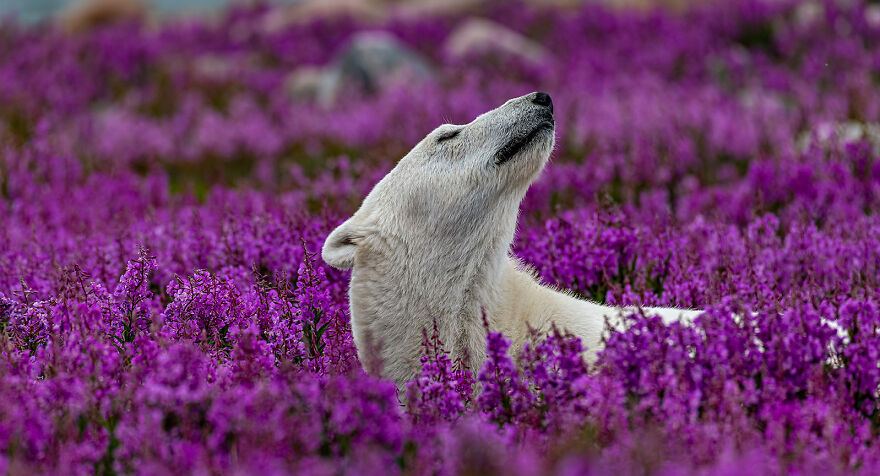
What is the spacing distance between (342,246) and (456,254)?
546 millimetres

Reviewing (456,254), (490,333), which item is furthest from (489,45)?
(490,333)

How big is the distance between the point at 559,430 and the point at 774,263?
8.42 feet

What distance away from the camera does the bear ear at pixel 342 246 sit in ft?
12.9

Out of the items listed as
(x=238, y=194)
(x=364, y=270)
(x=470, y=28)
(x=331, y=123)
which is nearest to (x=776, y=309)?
(x=364, y=270)

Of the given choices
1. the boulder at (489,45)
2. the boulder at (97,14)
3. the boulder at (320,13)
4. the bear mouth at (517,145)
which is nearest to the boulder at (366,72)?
the boulder at (489,45)

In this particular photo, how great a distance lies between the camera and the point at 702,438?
2.47 metres

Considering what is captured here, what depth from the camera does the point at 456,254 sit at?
3.79 metres

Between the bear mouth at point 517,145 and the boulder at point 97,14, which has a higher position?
the boulder at point 97,14

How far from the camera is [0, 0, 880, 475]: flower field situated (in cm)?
255

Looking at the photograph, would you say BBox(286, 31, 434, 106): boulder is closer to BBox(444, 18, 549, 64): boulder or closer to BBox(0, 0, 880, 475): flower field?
BBox(444, 18, 549, 64): boulder

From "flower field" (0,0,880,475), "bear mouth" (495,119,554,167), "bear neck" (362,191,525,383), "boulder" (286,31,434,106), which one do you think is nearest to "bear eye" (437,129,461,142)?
"bear mouth" (495,119,554,167)

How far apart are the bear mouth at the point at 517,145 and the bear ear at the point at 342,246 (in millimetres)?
669

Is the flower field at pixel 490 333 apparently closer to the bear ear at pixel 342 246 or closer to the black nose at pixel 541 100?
the bear ear at pixel 342 246

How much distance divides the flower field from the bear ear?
131 millimetres
